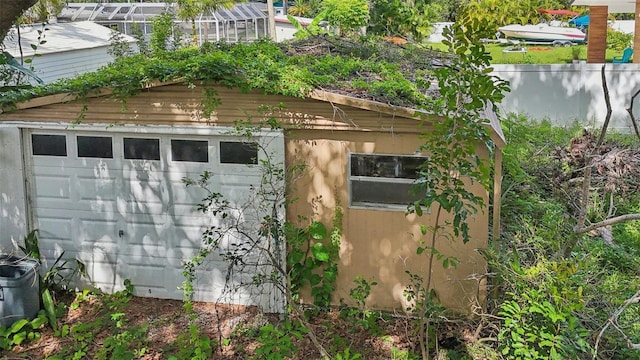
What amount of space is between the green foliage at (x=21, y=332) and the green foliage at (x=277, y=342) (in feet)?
8.77

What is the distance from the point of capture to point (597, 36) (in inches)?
660

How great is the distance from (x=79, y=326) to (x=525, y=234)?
5372 millimetres

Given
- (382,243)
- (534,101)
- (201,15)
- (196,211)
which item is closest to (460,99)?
(382,243)

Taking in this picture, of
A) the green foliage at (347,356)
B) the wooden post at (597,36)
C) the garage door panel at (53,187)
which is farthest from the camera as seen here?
the wooden post at (597,36)

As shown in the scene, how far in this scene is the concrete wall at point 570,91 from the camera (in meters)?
15.7

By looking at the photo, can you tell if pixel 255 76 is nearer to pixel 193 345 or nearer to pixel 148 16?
pixel 193 345

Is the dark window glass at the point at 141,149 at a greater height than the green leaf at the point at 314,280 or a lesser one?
greater

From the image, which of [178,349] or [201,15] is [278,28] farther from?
[178,349]

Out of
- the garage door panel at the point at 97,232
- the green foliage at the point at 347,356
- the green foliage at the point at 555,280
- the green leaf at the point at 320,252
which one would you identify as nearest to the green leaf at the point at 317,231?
the green leaf at the point at 320,252

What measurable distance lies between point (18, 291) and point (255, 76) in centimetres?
375

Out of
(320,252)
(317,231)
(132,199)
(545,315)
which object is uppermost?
(132,199)

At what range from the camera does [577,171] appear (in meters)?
10.6

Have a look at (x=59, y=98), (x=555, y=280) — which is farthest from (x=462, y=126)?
(x=59, y=98)

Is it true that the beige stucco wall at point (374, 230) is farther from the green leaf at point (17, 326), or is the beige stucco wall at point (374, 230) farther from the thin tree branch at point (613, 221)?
the green leaf at point (17, 326)
